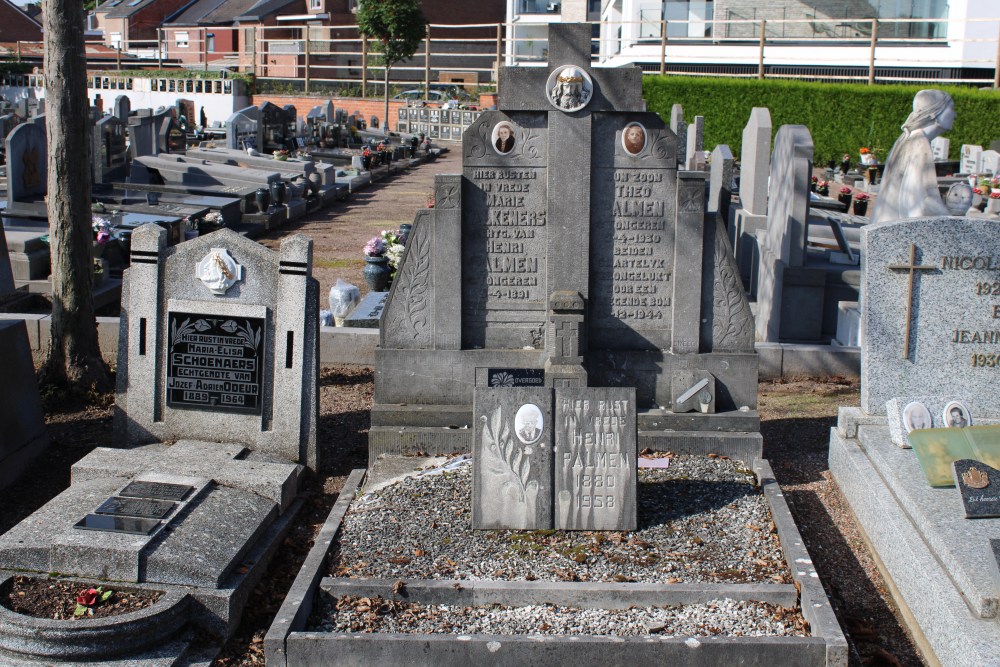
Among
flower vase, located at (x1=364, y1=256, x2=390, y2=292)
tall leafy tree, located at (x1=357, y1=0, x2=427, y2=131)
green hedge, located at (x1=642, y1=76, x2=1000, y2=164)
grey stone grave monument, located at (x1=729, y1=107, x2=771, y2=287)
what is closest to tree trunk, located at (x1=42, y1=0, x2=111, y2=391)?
flower vase, located at (x1=364, y1=256, x2=390, y2=292)

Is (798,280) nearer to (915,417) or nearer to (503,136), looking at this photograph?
(915,417)

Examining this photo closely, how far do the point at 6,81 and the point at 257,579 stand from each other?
51161 millimetres

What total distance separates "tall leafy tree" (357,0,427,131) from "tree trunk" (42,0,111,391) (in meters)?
38.0

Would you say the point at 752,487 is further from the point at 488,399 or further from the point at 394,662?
the point at 394,662

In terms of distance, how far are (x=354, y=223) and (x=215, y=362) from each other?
13.1 meters

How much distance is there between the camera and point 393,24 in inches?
1812

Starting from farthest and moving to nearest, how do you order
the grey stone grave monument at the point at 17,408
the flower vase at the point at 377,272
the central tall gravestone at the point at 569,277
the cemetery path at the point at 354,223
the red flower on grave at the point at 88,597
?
the cemetery path at the point at 354,223
the flower vase at the point at 377,272
the central tall gravestone at the point at 569,277
the grey stone grave monument at the point at 17,408
the red flower on grave at the point at 88,597

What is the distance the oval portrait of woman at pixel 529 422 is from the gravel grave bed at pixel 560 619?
3.44ft

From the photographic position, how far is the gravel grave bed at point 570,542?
569 cm

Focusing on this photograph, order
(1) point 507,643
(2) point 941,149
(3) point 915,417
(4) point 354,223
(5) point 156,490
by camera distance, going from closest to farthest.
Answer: (1) point 507,643
(5) point 156,490
(3) point 915,417
(4) point 354,223
(2) point 941,149

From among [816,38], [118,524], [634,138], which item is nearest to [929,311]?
[634,138]

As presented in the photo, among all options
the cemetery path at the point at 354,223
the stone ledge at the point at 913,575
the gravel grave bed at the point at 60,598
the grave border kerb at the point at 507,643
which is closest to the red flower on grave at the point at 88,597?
the gravel grave bed at the point at 60,598

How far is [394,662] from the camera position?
499cm

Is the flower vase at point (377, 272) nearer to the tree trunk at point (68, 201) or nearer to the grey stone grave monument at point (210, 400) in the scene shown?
the tree trunk at point (68, 201)
